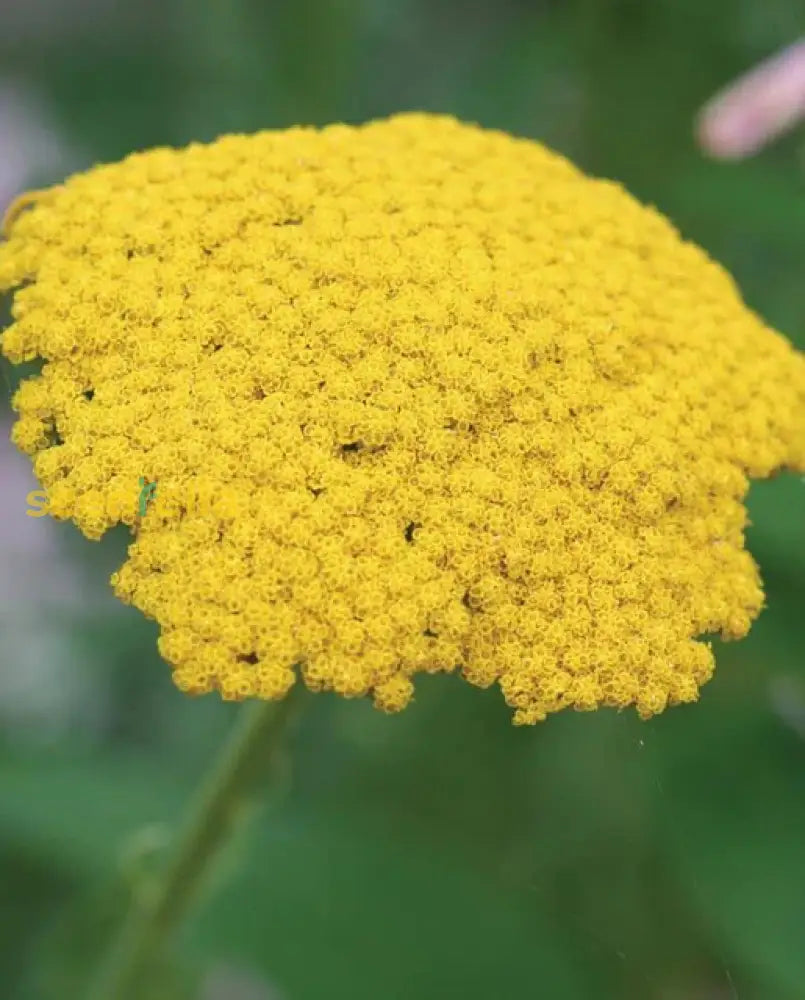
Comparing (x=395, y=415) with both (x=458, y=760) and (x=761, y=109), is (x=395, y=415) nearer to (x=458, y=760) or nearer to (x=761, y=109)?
(x=761, y=109)

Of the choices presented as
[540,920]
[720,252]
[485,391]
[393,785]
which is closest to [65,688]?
[393,785]

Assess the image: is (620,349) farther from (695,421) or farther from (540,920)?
(540,920)

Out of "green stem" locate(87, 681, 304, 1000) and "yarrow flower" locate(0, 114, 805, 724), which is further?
"green stem" locate(87, 681, 304, 1000)

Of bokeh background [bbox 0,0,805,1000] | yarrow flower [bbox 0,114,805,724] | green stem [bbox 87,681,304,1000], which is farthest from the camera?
bokeh background [bbox 0,0,805,1000]

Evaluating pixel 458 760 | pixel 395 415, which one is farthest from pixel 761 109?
pixel 458 760

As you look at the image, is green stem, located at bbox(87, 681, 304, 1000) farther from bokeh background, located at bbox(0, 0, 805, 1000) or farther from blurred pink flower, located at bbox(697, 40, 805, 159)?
blurred pink flower, located at bbox(697, 40, 805, 159)

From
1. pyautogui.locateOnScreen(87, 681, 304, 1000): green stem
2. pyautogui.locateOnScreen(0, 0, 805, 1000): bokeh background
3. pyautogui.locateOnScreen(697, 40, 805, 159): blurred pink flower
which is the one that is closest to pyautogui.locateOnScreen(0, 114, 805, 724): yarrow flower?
pyautogui.locateOnScreen(0, 0, 805, 1000): bokeh background

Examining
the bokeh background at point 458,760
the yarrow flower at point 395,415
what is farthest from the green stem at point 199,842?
the yarrow flower at point 395,415
